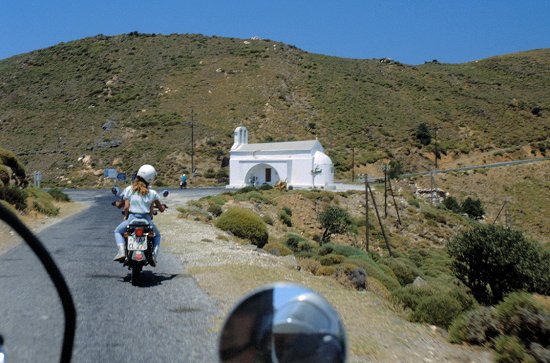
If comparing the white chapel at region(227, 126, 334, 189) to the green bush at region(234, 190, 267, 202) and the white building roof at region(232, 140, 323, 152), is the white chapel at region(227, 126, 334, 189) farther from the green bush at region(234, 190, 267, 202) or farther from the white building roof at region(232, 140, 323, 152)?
the green bush at region(234, 190, 267, 202)

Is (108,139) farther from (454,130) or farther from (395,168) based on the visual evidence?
(454,130)

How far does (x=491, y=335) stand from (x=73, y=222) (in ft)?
55.4

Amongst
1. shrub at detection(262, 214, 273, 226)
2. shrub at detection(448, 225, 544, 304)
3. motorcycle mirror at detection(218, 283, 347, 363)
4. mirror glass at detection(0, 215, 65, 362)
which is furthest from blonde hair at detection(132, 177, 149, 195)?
shrub at detection(262, 214, 273, 226)

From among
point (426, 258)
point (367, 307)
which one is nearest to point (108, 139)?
point (426, 258)

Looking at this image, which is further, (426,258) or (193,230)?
(426,258)

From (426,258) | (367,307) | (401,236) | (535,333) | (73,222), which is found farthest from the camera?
(401,236)

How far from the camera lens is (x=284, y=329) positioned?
1771 mm

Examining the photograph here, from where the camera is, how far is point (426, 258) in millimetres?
35969

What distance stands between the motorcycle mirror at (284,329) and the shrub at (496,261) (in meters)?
21.2

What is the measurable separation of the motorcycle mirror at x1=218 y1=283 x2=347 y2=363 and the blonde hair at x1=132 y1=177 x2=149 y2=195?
24.3 ft

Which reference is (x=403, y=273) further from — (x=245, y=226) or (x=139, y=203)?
(x=139, y=203)

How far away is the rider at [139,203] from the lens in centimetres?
894

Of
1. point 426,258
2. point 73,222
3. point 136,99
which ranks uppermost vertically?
point 136,99

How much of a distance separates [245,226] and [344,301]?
11831 millimetres
